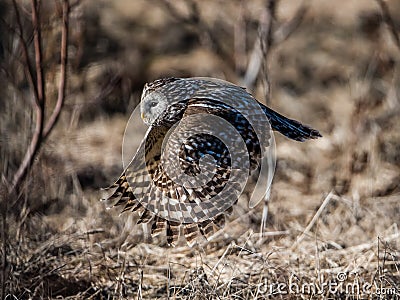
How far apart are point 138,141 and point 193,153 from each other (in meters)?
2.94

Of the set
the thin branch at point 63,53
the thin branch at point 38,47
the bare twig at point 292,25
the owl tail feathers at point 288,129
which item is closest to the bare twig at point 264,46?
the bare twig at point 292,25

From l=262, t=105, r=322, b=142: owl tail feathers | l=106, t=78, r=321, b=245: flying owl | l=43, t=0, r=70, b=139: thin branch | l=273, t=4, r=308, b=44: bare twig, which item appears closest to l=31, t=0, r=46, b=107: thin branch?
l=43, t=0, r=70, b=139: thin branch

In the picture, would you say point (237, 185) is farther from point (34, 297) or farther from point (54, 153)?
point (54, 153)

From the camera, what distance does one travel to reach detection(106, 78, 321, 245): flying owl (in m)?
2.92

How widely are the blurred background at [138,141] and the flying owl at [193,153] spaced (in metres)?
0.24

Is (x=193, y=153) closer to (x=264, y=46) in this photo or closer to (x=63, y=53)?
(x=63, y=53)

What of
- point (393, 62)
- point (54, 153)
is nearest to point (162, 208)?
point (54, 153)

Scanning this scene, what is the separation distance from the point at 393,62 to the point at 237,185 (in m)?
3.49

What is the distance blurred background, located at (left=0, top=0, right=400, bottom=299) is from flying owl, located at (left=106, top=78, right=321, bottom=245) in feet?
0.80

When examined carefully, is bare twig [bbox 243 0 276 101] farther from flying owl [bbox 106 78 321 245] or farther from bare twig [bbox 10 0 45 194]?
bare twig [bbox 10 0 45 194]

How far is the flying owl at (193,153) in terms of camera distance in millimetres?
2922

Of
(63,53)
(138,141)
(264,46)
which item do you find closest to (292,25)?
(264,46)

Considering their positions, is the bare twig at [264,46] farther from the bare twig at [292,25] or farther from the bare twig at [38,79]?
the bare twig at [38,79]

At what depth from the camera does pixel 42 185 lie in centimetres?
444
